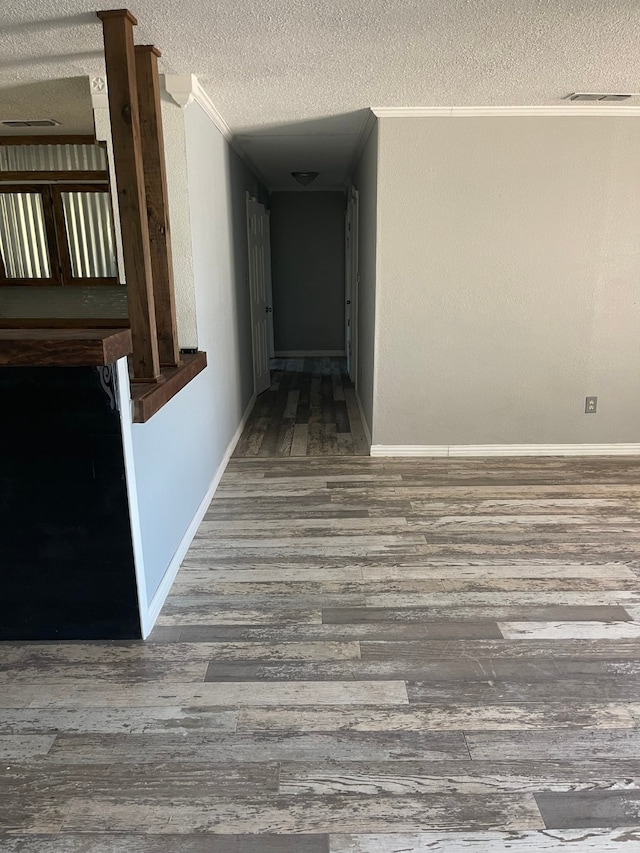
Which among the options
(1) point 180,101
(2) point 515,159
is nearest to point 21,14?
(1) point 180,101

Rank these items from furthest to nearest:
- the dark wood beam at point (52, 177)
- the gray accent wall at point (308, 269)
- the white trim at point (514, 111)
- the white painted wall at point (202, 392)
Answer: the gray accent wall at point (308, 269)
the dark wood beam at point (52, 177)
the white trim at point (514, 111)
the white painted wall at point (202, 392)

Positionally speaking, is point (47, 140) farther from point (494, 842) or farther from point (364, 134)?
point (494, 842)

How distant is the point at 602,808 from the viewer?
146 cm

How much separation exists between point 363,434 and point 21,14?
10.7 ft

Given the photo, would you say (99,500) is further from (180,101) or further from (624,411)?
(624,411)

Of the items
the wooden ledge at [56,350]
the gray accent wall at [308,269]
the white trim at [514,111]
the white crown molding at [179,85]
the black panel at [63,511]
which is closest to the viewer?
the wooden ledge at [56,350]

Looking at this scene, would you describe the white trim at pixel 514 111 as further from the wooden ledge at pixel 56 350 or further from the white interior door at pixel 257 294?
the wooden ledge at pixel 56 350

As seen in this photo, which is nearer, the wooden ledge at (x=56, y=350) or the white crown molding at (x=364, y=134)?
the wooden ledge at (x=56, y=350)

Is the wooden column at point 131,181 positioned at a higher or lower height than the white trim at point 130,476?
higher

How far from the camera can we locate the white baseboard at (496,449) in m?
4.09

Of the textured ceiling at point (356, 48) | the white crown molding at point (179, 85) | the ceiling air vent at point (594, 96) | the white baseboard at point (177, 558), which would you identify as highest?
the ceiling air vent at point (594, 96)

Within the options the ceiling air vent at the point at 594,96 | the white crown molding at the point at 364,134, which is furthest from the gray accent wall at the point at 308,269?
the ceiling air vent at the point at 594,96

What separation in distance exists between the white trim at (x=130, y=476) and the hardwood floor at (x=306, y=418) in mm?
2061

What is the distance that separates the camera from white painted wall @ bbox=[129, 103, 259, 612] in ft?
7.63
